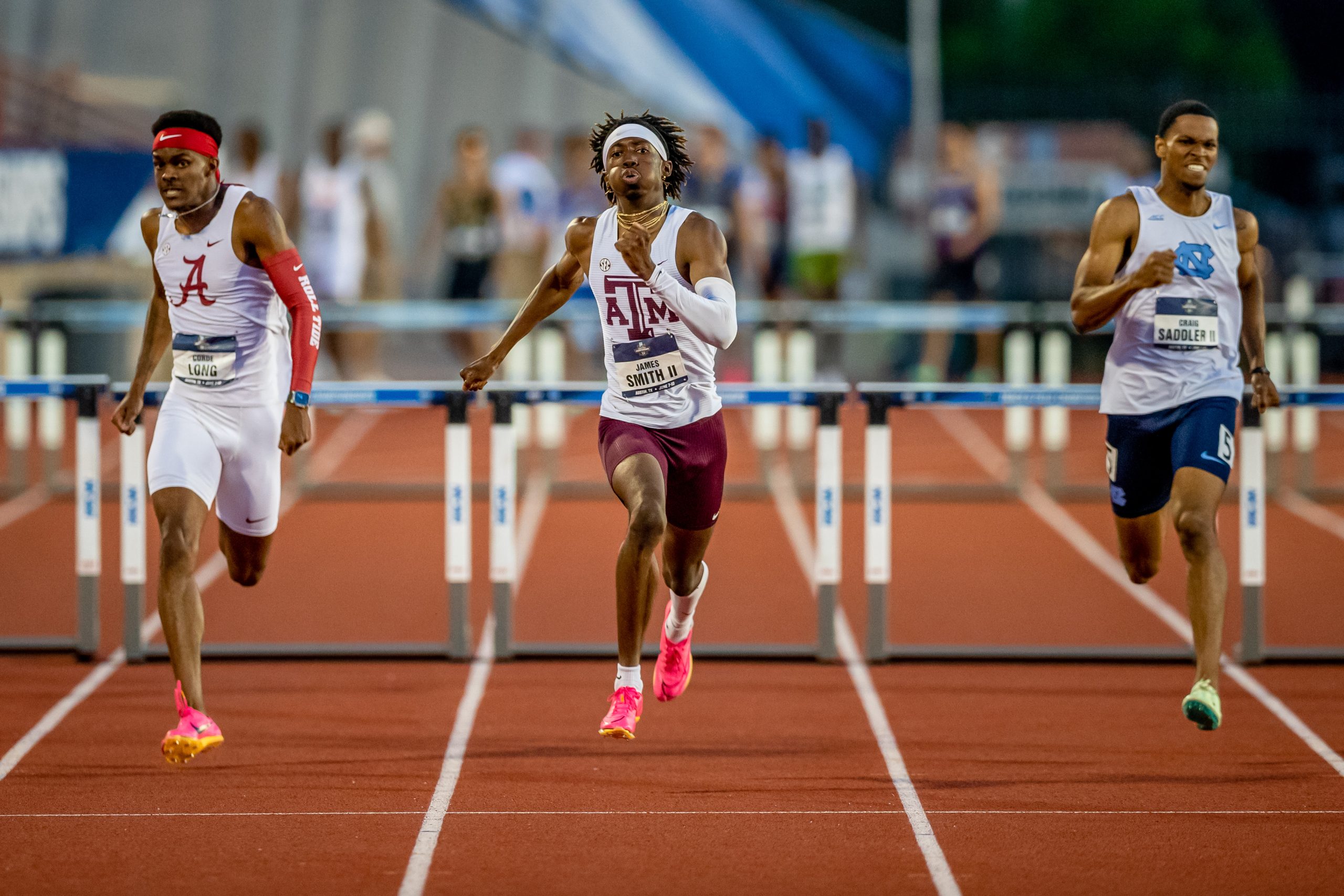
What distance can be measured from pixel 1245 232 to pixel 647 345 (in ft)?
6.95

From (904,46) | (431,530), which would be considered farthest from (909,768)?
(904,46)

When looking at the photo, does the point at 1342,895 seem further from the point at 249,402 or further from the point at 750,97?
the point at 750,97

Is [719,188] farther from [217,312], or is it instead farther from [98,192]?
[217,312]

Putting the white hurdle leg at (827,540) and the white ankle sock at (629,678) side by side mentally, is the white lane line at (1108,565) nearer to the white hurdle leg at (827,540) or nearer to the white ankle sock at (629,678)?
the white hurdle leg at (827,540)

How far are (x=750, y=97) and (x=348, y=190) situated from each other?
28.9ft

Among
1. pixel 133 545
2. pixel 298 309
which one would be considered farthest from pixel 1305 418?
pixel 298 309

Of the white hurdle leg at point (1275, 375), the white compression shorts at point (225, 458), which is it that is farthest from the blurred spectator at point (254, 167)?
the white compression shorts at point (225, 458)

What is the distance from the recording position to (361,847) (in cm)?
547

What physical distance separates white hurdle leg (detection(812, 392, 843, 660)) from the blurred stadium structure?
743 centimetres

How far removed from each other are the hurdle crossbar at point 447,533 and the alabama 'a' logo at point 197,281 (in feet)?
5.11

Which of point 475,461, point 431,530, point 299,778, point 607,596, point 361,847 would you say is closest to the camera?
point 361,847

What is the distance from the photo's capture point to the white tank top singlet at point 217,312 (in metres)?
6.35

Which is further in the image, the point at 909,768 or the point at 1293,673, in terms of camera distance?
the point at 1293,673

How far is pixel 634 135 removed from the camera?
6.21 m
